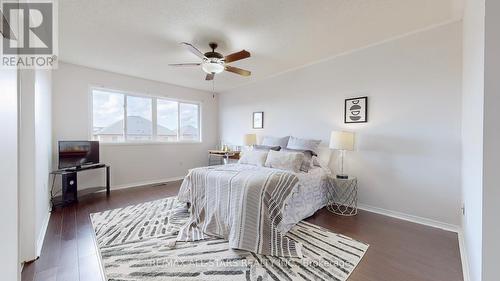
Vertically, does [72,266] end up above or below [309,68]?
below

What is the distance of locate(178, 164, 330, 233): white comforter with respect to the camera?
8.64ft

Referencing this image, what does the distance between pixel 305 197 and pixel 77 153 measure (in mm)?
4095

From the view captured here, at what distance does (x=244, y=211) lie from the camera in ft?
7.24

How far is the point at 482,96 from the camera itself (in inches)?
47.5

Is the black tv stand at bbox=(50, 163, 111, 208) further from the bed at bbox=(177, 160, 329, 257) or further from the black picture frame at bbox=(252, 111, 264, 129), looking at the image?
the black picture frame at bbox=(252, 111, 264, 129)

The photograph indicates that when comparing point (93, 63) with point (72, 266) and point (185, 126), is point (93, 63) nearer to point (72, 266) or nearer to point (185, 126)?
point (185, 126)

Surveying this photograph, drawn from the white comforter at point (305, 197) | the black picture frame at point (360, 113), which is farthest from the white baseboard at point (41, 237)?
the black picture frame at point (360, 113)

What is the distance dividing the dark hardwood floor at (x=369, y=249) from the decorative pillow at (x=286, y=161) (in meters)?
0.80

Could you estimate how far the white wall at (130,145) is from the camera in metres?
3.95

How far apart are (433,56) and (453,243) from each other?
7.51 ft

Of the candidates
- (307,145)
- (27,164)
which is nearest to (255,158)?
(307,145)

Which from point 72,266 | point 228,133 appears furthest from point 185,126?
point 72,266

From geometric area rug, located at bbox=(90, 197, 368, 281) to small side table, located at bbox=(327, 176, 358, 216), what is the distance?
92 cm

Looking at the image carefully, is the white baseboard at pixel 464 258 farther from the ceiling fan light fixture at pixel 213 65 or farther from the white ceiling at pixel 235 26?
the ceiling fan light fixture at pixel 213 65
